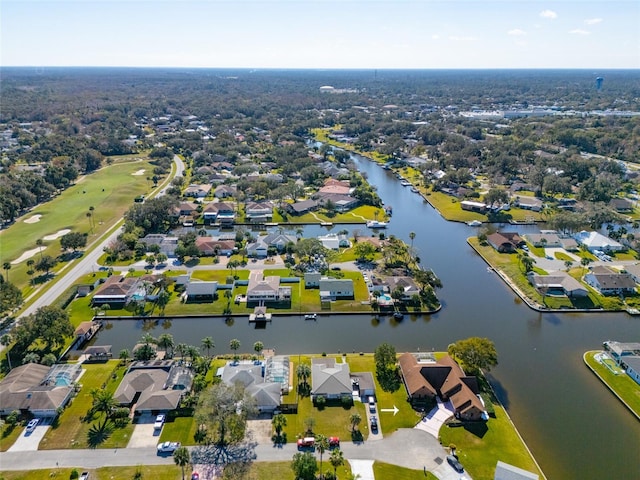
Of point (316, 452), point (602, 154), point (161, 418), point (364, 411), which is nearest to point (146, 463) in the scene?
point (161, 418)

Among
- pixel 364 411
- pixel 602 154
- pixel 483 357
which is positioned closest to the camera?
pixel 364 411

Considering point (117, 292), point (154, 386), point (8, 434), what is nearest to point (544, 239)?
point (154, 386)

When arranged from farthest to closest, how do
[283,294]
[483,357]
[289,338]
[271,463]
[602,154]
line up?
[602,154], [283,294], [289,338], [483,357], [271,463]

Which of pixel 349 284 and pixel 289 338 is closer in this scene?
pixel 289 338

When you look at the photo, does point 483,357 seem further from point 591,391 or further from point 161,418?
point 161,418

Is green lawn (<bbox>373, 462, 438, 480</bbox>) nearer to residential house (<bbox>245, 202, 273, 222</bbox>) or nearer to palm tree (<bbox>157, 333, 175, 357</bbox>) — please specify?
palm tree (<bbox>157, 333, 175, 357</bbox>)

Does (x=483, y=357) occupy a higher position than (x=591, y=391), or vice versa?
(x=483, y=357)

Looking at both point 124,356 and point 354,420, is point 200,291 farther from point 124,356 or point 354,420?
point 354,420

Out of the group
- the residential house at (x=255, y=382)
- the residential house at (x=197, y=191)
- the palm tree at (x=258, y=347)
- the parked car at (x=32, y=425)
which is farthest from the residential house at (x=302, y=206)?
the parked car at (x=32, y=425)
